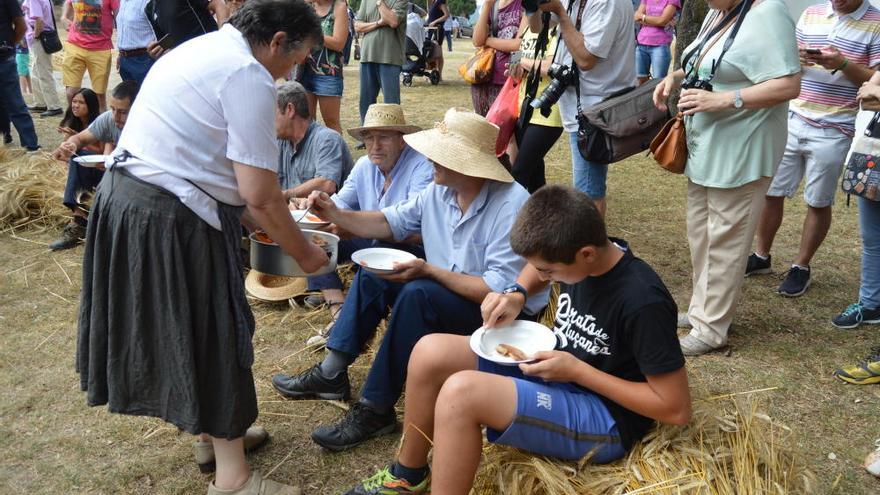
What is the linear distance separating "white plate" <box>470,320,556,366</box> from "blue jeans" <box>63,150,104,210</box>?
3.80 meters

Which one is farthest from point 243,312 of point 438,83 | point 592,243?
point 438,83

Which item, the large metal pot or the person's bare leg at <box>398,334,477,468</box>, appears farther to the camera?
the large metal pot

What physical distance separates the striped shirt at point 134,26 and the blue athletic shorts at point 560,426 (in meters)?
5.58

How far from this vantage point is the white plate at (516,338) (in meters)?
2.11

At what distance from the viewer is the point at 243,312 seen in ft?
7.16

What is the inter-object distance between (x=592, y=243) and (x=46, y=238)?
15.1ft

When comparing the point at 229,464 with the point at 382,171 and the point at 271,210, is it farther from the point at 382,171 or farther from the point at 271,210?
the point at 382,171

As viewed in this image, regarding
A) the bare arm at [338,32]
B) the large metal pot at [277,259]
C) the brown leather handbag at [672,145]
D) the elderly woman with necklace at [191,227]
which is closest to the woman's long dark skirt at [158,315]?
the elderly woman with necklace at [191,227]

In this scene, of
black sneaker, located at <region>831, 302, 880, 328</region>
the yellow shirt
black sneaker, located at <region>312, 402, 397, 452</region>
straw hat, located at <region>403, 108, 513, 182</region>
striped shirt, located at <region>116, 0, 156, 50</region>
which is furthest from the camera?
striped shirt, located at <region>116, 0, 156, 50</region>

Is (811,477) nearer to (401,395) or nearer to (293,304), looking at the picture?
(401,395)

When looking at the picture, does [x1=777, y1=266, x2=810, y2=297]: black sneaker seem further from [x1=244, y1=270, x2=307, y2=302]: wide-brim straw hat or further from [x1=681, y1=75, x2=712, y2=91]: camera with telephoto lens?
[x1=244, y1=270, x2=307, y2=302]: wide-brim straw hat

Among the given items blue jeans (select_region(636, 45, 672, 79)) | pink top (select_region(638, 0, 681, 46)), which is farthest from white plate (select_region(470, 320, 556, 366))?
pink top (select_region(638, 0, 681, 46))

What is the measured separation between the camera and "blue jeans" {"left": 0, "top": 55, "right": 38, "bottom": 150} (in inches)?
269

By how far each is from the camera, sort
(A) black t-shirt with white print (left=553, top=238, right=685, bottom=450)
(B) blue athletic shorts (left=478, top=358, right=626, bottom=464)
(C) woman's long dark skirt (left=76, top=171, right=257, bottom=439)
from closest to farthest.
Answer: (A) black t-shirt with white print (left=553, top=238, right=685, bottom=450) < (B) blue athletic shorts (left=478, top=358, right=626, bottom=464) < (C) woman's long dark skirt (left=76, top=171, right=257, bottom=439)
